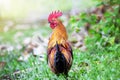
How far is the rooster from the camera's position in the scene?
22.2 feet

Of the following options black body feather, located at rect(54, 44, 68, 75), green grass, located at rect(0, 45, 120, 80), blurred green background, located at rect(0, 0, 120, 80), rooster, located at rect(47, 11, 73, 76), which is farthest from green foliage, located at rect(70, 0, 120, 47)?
black body feather, located at rect(54, 44, 68, 75)

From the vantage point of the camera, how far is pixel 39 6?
61.1 feet

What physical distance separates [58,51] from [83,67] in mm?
1137

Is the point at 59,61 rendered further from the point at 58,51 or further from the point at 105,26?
the point at 105,26

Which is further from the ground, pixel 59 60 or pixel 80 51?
pixel 59 60

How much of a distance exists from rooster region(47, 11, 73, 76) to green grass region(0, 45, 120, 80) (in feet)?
0.90

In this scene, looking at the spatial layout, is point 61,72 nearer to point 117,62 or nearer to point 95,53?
point 117,62

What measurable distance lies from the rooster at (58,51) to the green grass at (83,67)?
0.27 m

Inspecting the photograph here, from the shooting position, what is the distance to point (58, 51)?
677 cm

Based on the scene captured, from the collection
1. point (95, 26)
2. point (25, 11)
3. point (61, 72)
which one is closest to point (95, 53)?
point (95, 26)

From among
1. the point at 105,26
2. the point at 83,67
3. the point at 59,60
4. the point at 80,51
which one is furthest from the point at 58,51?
the point at 105,26

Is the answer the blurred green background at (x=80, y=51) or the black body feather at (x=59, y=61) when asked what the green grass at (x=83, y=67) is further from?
the black body feather at (x=59, y=61)

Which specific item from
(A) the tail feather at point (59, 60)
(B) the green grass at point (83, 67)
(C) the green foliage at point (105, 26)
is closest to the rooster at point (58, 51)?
(A) the tail feather at point (59, 60)

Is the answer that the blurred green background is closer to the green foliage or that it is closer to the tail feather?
the green foliage
